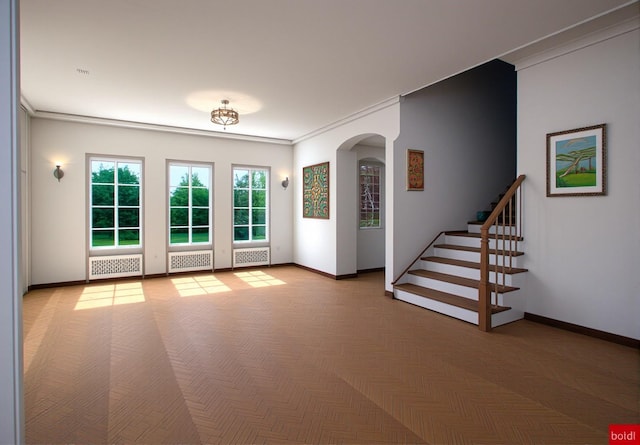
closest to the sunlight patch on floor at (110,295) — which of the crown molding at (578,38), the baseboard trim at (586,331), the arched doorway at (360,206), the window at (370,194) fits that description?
the arched doorway at (360,206)

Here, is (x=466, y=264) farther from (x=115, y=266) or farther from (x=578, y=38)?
(x=115, y=266)

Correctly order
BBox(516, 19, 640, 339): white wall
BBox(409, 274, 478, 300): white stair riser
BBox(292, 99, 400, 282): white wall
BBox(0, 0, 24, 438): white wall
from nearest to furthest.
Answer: BBox(0, 0, 24, 438): white wall, BBox(516, 19, 640, 339): white wall, BBox(409, 274, 478, 300): white stair riser, BBox(292, 99, 400, 282): white wall

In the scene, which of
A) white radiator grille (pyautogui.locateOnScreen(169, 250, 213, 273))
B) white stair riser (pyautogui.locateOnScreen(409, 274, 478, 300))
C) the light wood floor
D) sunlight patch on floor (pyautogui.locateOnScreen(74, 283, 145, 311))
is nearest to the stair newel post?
the light wood floor

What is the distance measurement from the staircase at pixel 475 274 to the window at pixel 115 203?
220 inches

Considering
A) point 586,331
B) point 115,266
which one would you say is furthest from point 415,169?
point 115,266

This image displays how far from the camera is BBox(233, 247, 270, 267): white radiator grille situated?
27.0 feet

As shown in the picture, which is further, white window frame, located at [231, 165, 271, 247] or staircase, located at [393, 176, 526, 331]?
white window frame, located at [231, 165, 271, 247]

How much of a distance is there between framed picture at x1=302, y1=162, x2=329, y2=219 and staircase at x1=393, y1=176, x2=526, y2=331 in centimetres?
255

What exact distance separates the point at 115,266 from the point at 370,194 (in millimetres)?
5911

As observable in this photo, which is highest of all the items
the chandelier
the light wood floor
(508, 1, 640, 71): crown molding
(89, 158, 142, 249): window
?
(508, 1, 640, 71): crown molding

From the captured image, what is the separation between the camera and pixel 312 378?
303 centimetres

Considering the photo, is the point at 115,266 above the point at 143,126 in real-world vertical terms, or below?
below

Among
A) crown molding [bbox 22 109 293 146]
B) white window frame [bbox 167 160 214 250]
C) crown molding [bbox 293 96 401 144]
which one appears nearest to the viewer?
crown molding [bbox 293 96 401 144]

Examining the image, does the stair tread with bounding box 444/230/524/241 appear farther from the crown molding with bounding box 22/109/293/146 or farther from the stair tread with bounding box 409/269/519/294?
the crown molding with bounding box 22/109/293/146
